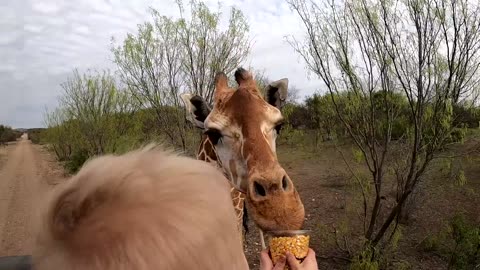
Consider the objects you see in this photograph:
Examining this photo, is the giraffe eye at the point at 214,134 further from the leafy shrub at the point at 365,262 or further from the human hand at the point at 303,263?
the leafy shrub at the point at 365,262

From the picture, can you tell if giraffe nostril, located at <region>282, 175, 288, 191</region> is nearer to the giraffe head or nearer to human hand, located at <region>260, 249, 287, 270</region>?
the giraffe head

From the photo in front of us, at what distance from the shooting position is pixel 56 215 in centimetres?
86

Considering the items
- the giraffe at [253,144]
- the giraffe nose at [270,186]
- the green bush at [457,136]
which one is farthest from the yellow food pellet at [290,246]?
the green bush at [457,136]

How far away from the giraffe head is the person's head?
5.24 ft

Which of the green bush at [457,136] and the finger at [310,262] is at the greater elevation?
the green bush at [457,136]

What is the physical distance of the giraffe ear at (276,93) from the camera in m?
3.47

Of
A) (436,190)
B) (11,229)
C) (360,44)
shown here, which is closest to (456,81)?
(360,44)

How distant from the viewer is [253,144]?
9.23 feet

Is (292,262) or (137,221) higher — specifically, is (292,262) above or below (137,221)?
below

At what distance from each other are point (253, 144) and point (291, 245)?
1.02 meters

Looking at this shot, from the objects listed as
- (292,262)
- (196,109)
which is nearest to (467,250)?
(196,109)

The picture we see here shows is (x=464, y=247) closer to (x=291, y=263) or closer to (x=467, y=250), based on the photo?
(x=467, y=250)

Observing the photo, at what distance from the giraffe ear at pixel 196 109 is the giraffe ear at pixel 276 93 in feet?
1.72

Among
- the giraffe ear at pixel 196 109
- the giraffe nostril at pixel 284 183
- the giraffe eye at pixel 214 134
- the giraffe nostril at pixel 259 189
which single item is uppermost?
the giraffe ear at pixel 196 109
